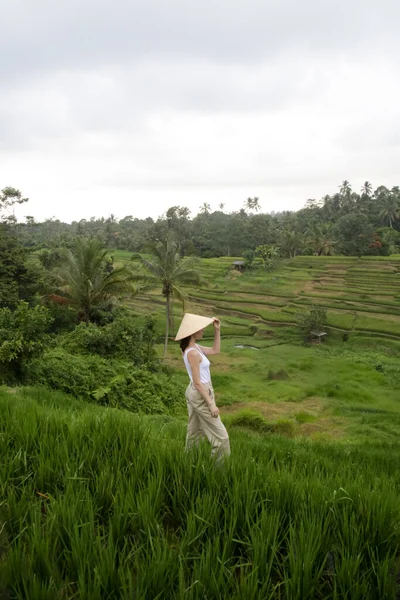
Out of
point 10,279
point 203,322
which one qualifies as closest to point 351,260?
point 10,279

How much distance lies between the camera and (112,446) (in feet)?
9.53

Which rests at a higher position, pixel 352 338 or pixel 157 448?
pixel 157 448

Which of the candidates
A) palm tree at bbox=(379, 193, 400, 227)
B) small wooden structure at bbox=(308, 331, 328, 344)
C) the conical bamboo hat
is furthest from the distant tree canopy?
the conical bamboo hat

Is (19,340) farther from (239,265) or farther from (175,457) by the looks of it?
(239,265)

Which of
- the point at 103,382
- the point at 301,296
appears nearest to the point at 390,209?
the point at 301,296

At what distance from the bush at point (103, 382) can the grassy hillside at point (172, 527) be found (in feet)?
21.0

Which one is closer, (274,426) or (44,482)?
(44,482)

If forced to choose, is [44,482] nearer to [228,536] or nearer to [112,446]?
[112,446]

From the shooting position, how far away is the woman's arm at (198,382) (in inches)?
142

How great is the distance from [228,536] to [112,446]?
1.16 metres

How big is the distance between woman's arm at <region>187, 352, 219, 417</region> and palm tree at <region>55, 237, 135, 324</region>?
43.8ft

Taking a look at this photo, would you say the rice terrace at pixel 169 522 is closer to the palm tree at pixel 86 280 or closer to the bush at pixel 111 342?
the bush at pixel 111 342

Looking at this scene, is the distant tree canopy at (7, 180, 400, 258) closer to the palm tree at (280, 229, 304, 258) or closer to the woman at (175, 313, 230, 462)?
the palm tree at (280, 229, 304, 258)

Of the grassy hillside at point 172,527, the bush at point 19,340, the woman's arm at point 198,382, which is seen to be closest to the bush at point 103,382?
the bush at point 19,340
